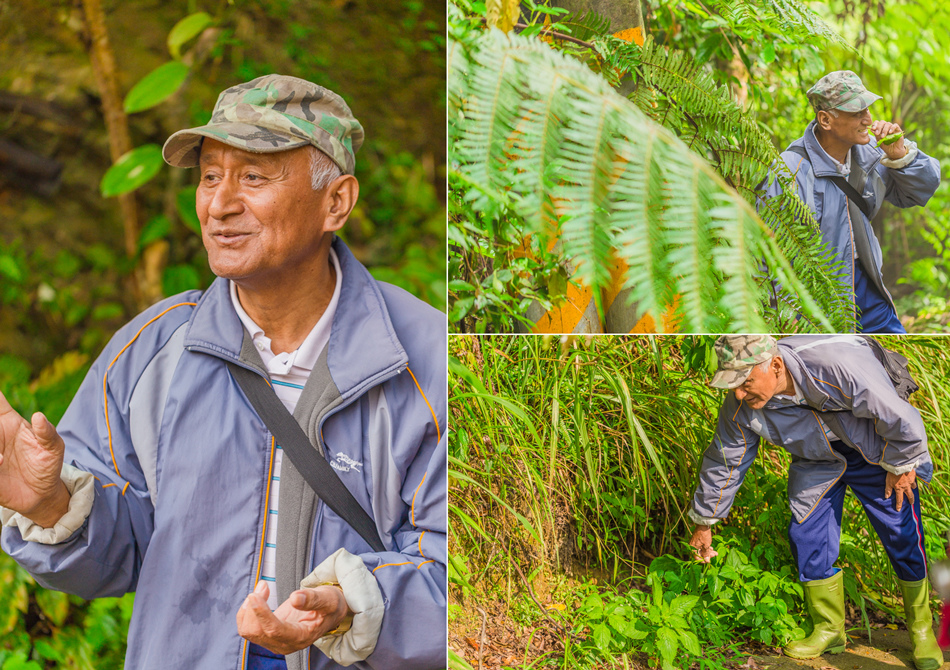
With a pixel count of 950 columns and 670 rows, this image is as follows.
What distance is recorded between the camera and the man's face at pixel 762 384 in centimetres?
127

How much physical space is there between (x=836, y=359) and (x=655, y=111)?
663 mm

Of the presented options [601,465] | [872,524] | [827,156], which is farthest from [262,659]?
[827,156]

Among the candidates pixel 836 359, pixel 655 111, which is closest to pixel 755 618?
pixel 836 359

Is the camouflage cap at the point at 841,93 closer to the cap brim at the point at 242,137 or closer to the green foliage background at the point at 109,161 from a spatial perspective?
the green foliage background at the point at 109,161

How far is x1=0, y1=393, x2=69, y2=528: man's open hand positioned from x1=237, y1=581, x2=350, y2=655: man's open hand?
0.42m

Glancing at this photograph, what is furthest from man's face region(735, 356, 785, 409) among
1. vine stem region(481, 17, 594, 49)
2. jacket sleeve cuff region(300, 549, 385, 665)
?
jacket sleeve cuff region(300, 549, 385, 665)

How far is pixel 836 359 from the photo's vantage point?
4.15 feet

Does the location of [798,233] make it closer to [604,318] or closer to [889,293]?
[889,293]

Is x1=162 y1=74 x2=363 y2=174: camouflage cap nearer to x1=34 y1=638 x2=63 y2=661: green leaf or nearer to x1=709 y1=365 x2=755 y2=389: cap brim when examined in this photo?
x1=709 y1=365 x2=755 y2=389: cap brim

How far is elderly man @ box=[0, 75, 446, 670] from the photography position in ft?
3.93

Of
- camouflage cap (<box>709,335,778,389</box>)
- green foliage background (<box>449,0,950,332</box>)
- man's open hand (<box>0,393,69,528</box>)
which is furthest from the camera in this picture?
camouflage cap (<box>709,335,778,389</box>)

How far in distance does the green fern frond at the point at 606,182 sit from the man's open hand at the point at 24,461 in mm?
925

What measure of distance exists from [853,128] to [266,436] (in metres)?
1.43

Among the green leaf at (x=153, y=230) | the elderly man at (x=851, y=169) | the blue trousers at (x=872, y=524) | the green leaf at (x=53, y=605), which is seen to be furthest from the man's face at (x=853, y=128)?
the green leaf at (x=53, y=605)
